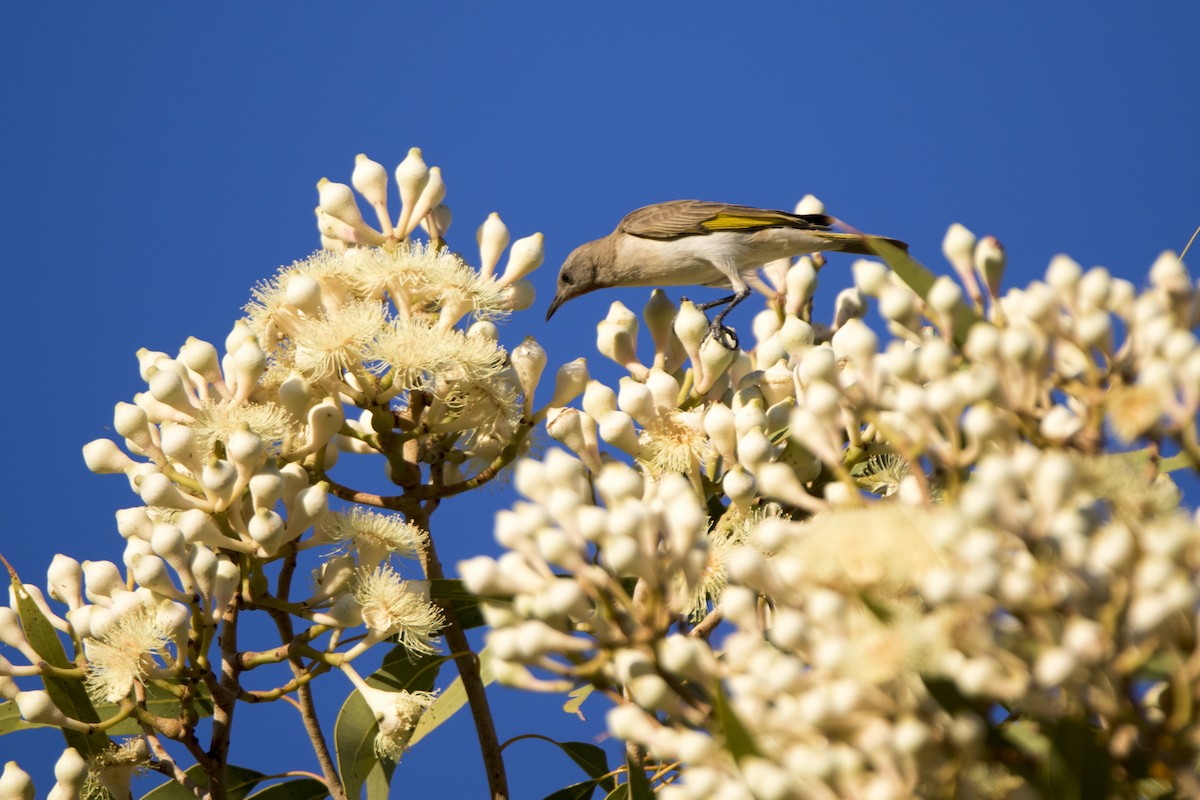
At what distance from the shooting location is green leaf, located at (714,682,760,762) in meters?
0.96

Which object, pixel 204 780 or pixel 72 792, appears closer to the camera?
pixel 72 792

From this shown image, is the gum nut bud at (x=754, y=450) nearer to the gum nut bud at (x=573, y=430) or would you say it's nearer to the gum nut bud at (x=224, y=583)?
the gum nut bud at (x=573, y=430)

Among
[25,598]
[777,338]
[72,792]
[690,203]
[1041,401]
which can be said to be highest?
[690,203]

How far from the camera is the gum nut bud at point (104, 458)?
5.96 feet

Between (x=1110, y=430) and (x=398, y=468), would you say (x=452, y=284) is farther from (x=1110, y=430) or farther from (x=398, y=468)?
(x=1110, y=430)

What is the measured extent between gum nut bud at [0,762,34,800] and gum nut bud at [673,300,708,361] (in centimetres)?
95

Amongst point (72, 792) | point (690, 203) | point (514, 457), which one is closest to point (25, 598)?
point (72, 792)

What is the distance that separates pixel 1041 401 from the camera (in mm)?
1094

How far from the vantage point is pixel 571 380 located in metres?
1.86

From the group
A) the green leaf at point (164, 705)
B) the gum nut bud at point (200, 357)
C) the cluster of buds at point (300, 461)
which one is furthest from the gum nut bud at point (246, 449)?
the green leaf at point (164, 705)

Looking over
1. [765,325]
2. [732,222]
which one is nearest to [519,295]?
[765,325]

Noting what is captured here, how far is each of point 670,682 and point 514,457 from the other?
844mm

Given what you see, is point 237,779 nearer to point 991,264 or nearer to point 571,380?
point 571,380

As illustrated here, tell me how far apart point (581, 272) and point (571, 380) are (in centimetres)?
193
